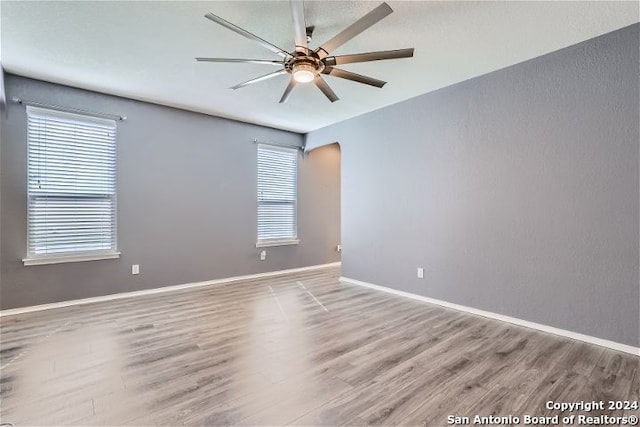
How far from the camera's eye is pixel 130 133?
13.1ft

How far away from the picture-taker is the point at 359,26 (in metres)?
1.86

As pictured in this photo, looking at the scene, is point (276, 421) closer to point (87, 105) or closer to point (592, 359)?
point (592, 359)

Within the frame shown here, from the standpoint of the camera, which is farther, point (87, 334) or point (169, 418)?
point (87, 334)

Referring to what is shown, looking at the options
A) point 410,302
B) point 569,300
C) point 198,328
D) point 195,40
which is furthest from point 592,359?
point 195,40

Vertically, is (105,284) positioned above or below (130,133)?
below

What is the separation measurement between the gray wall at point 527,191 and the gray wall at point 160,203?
2190mm

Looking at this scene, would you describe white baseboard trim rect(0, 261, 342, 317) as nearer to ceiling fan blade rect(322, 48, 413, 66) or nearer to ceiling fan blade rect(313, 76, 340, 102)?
ceiling fan blade rect(313, 76, 340, 102)

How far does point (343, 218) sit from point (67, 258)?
12.0 ft

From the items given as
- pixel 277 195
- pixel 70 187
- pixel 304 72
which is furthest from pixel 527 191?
pixel 70 187

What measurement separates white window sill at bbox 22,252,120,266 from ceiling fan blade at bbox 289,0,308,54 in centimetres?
345

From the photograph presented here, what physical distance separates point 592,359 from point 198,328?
10.8ft

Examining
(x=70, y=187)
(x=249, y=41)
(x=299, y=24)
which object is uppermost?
(x=249, y=41)

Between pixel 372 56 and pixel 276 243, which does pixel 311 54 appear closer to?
pixel 372 56

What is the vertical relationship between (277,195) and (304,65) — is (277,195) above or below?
below
